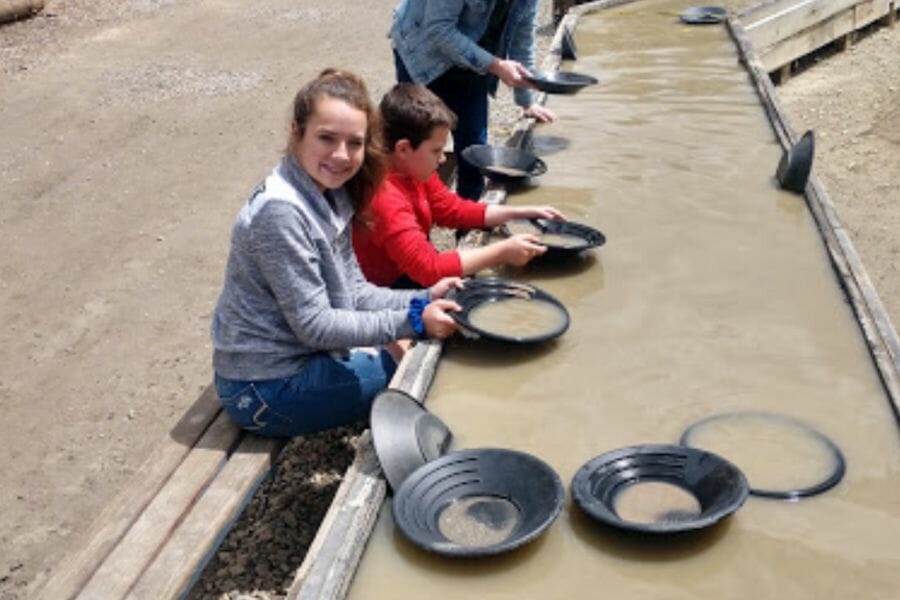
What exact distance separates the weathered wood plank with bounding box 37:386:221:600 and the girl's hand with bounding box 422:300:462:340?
2.33 ft

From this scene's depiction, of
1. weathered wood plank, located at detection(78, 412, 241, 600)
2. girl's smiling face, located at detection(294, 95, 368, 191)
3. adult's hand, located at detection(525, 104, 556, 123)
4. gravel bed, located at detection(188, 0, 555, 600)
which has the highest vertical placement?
girl's smiling face, located at detection(294, 95, 368, 191)

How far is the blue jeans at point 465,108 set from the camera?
4707 mm

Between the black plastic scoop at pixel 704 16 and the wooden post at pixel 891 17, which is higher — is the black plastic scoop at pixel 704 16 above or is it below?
above

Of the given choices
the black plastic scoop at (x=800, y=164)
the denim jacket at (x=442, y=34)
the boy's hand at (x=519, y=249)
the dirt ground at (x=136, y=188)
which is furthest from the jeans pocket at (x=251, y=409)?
the black plastic scoop at (x=800, y=164)

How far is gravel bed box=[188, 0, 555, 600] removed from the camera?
11.6 ft

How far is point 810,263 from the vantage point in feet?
12.7

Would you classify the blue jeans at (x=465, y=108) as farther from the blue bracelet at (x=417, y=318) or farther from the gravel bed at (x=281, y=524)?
the blue bracelet at (x=417, y=318)

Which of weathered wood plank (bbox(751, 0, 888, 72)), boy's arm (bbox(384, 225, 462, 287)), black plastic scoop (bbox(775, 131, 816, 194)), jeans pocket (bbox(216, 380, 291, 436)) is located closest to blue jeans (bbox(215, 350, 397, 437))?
jeans pocket (bbox(216, 380, 291, 436))

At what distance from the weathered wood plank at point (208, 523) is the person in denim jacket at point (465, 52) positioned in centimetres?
194

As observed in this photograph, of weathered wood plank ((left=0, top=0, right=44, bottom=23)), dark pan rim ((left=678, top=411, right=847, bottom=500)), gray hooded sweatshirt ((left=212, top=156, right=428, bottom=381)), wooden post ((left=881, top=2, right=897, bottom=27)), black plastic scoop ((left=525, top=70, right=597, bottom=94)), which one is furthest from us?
wooden post ((left=881, top=2, right=897, bottom=27))

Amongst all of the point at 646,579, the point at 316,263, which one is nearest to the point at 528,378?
the point at 316,263

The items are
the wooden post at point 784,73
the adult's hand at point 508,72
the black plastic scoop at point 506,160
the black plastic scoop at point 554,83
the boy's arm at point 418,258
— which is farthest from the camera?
the wooden post at point 784,73

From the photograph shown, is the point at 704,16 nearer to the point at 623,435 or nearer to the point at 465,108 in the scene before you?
the point at 465,108

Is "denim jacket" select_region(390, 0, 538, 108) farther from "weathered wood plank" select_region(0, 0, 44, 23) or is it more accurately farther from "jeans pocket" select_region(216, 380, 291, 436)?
"weathered wood plank" select_region(0, 0, 44, 23)
